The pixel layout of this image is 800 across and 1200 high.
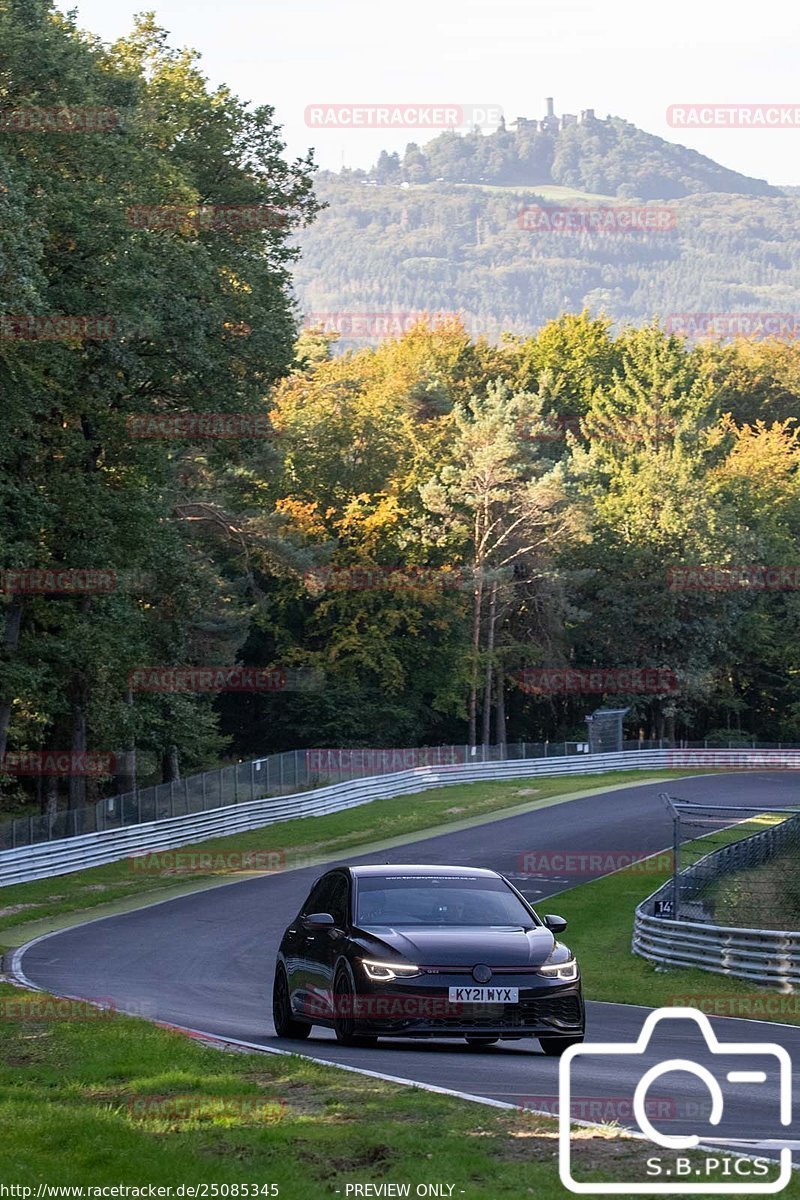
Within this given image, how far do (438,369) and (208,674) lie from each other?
42.3 metres

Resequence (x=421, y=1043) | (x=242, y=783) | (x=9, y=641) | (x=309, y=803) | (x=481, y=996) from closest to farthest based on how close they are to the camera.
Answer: (x=481, y=996) < (x=421, y=1043) < (x=9, y=641) < (x=242, y=783) < (x=309, y=803)

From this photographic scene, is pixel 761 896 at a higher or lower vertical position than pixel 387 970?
lower

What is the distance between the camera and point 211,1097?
1034 cm

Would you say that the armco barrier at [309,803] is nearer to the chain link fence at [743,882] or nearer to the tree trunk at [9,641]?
the tree trunk at [9,641]

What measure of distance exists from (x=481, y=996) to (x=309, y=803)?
39.1m

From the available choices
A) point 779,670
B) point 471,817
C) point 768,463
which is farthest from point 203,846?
point 768,463

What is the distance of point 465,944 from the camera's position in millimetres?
13367

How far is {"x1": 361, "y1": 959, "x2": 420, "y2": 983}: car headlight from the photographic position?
13.1m

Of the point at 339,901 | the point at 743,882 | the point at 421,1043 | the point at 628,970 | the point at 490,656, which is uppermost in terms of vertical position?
the point at 339,901

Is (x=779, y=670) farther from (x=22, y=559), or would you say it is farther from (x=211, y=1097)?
(x=211, y=1097)

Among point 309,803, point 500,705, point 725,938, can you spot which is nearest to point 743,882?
point 725,938

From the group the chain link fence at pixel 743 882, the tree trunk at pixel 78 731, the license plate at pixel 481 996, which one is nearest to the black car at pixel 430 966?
the license plate at pixel 481 996

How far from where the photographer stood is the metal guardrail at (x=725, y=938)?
21.7 metres

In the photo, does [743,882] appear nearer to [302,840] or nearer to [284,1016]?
[284,1016]
